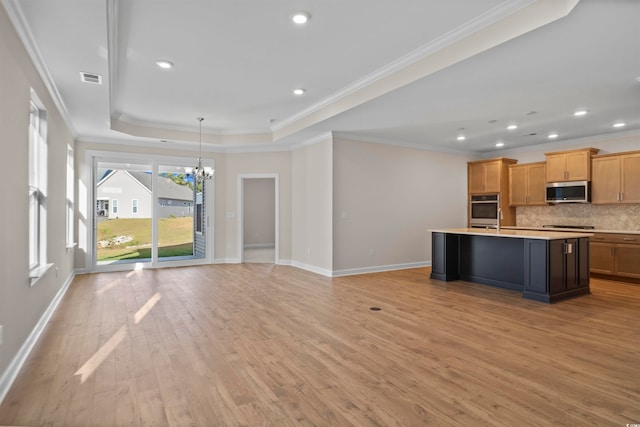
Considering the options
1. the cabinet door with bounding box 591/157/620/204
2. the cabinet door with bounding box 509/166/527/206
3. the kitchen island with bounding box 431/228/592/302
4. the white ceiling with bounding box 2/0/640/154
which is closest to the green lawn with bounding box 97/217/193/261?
the white ceiling with bounding box 2/0/640/154

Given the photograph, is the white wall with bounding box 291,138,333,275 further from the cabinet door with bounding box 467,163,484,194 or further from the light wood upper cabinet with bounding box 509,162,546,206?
the light wood upper cabinet with bounding box 509,162,546,206

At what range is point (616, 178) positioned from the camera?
258 inches

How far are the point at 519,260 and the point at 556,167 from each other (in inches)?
118

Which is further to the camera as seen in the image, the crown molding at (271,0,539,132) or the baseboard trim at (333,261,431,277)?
the baseboard trim at (333,261,431,277)

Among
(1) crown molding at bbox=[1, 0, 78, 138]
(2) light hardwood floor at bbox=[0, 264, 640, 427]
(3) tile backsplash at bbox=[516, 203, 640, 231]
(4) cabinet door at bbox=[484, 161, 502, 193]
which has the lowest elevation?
(2) light hardwood floor at bbox=[0, 264, 640, 427]

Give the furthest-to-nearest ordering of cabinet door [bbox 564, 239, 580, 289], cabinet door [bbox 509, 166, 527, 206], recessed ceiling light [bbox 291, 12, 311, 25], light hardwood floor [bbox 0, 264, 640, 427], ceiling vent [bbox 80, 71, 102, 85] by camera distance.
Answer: cabinet door [bbox 509, 166, 527, 206]
cabinet door [bbox 564, 239, 580, 289]
ceiling vent [bbox 80, 71, 102, 85]
recessed ceiling light [bbox 291, 12, 311, 25]
light hardwood floor [bbox 0, 264, 640, 427]

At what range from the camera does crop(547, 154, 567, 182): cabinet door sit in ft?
23.6

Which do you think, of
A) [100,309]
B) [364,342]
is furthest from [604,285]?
[100,309]

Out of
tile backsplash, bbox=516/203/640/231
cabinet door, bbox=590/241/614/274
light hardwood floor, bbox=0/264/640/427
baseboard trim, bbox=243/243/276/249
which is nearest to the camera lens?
light hardwood floor, bbox=0/264/640/427

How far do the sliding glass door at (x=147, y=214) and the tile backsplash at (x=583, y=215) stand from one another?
736 centimetres

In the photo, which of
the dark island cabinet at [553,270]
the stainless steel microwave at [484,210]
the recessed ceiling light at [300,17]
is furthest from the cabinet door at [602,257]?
the recessed ceiling light at [300,17]

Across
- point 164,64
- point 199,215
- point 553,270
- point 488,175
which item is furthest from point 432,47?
point 199,215

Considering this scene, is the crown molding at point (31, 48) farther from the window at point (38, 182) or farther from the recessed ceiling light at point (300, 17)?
the recessed ceiling light at point (300, 17)

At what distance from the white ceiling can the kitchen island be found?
75.4 inches
